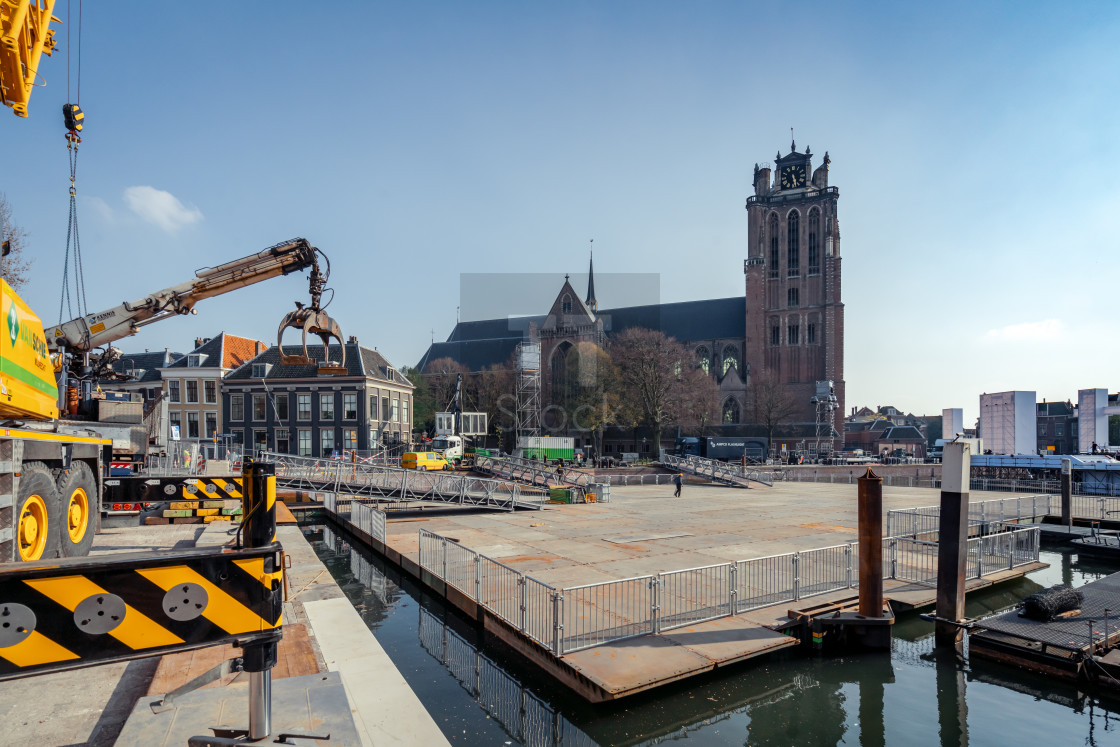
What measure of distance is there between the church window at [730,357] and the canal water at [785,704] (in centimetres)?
7268

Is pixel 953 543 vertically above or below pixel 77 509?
below

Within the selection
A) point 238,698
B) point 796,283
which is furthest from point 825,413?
point 238,698

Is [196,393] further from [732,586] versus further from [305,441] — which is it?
[732,586]

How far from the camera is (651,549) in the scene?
58.7ft

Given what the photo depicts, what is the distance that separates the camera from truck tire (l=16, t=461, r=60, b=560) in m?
8.39

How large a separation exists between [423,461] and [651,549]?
27.6m

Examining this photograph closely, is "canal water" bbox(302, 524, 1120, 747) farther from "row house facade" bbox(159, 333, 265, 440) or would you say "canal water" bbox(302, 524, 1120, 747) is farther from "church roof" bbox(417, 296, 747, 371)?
"church roof" bbox(417, 296, 747, 371)

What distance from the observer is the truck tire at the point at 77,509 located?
31.4 feet

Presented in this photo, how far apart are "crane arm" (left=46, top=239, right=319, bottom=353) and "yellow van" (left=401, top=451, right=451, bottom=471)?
85.9ft

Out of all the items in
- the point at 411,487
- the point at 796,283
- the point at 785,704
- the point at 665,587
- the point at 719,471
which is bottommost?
the point at 719,471

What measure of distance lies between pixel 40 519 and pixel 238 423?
4892cm

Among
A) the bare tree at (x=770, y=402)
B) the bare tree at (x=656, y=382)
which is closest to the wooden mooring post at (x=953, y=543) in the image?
the bare tree at (x=656, y=382)

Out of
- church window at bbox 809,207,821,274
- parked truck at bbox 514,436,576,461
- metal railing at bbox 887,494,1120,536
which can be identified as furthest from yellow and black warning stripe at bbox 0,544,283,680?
church window at bbox 809,207,821,274

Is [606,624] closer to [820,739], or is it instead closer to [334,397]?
[820,739]
